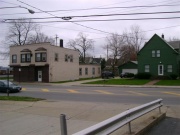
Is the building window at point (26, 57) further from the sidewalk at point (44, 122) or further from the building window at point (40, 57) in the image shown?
the sidewalk at point (44, 122)

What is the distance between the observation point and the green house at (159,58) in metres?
50.0

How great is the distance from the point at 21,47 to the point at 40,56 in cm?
537

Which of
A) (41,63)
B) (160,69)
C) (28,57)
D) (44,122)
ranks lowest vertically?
(44,122)

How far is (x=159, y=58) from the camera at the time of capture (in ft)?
167

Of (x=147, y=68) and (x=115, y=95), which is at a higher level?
(x=147, y=68)

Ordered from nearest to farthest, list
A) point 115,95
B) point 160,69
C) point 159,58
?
1. point 115,95
2. point 159,58
3. point 160,69

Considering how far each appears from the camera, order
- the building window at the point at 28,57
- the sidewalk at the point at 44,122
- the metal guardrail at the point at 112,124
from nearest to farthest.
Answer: the metal guardrail at the point at 112,124 → the sidewalk at the point at 44,122 → the building window at the point at 28,57

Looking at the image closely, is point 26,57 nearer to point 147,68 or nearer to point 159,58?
point 147,68

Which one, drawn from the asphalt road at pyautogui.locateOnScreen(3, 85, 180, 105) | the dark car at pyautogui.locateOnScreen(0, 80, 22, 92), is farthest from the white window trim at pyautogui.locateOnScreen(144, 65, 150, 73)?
the dark car at pyautogui.locateOnScreen(0, 80, 22, 92)

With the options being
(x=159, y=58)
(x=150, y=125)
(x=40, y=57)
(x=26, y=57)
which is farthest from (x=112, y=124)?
(x=26, y=57)

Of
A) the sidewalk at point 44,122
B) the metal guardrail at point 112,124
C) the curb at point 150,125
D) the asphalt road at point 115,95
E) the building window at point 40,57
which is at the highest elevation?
the building window at point 40,57

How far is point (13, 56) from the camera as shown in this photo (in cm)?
5425

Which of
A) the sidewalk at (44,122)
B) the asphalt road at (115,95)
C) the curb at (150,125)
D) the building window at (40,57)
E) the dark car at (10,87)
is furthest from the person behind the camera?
the building window at (40,57)

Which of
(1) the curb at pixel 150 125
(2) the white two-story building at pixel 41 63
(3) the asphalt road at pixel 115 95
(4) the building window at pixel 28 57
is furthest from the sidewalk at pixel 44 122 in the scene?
(4) the building window at pixel 28 57
